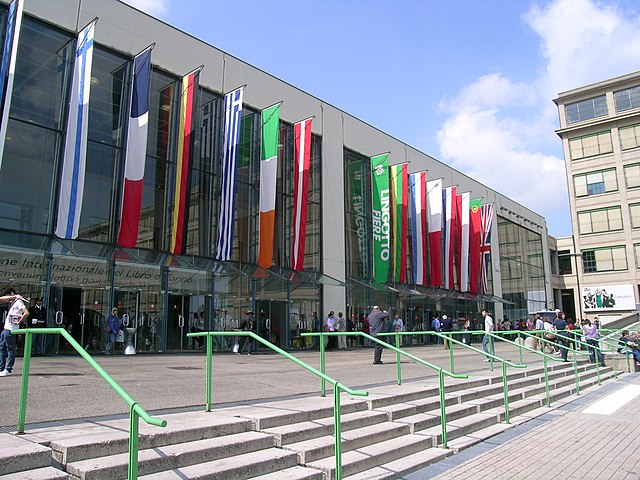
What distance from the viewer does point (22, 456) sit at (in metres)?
4.20

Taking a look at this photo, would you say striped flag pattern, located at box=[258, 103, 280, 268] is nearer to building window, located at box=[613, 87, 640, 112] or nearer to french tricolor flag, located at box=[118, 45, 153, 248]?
french tricolor flag, located at box=[118, 45, 153, 248]

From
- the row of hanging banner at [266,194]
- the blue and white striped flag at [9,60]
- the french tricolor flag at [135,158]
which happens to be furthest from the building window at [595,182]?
the blue and white striped flag at [9,60]

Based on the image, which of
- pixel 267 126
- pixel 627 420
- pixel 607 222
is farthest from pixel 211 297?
pixel 607 222

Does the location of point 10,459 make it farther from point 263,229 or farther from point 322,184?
point 322,184

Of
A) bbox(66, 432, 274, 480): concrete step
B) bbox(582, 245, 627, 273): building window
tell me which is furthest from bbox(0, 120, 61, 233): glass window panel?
bbox(582, 245, 627, 273): building window

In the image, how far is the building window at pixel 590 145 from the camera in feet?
190

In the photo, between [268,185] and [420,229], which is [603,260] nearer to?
Result: [420,229]

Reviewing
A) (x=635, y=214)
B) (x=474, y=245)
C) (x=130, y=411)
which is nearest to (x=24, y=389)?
(x=130, y=411)

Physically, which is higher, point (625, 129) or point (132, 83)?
point (625, 129)

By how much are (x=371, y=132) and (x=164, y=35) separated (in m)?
14.4

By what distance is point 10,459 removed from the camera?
13.5ft

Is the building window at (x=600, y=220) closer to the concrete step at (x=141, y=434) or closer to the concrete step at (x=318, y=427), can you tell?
the concrete step at (x=318, y=427)

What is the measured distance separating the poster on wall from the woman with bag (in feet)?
169

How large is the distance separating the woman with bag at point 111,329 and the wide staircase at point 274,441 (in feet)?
35.6
